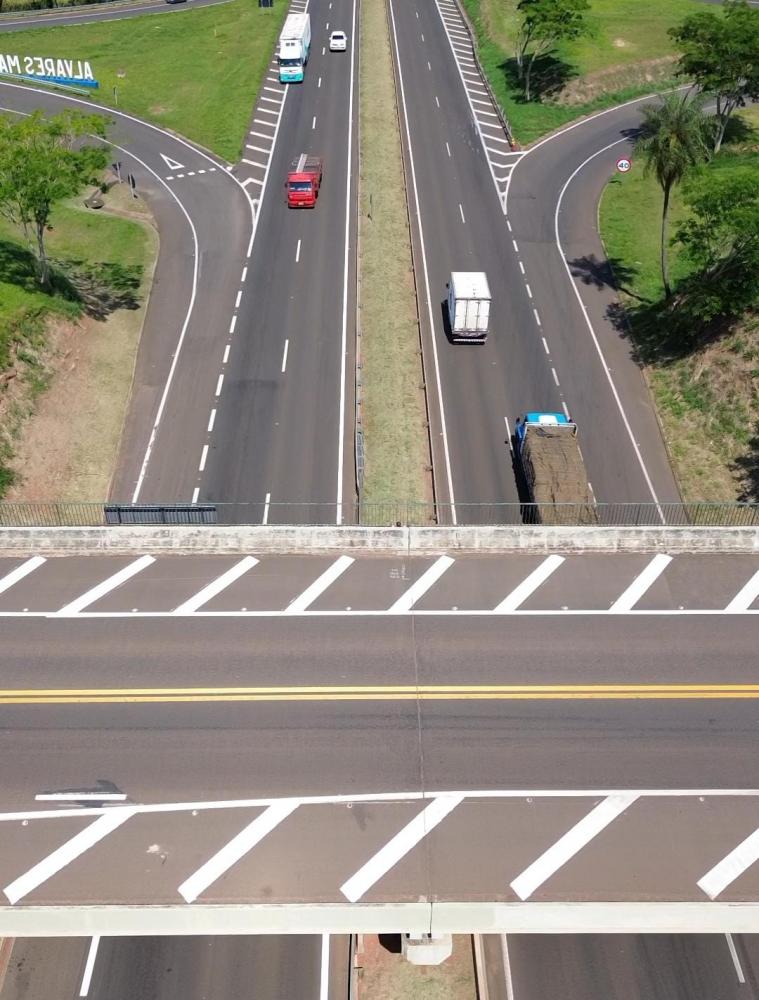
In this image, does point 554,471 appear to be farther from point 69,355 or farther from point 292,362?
point 69,355

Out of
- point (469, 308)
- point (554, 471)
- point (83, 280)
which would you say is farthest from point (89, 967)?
point (83, 280)

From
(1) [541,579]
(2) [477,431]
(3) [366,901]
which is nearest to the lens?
(3) [366,901]

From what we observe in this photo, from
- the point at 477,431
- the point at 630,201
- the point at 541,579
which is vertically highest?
the point at 630,201

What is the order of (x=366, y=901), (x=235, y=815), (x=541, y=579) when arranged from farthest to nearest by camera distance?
(x=541, y=579) < (x=235, y=815) < (x=366, y=901)

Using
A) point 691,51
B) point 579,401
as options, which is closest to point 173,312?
point 579,401

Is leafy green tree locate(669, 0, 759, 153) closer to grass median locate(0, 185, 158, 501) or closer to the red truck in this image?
the red truck

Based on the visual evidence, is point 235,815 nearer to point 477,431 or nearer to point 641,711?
point 641,711

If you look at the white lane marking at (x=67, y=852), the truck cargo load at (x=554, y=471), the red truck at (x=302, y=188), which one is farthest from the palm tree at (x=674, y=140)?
the white lane marking at (x=67, y=852)
